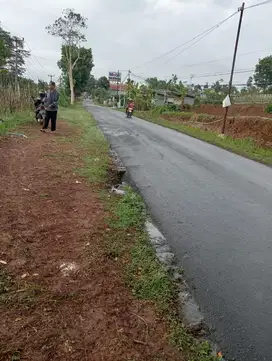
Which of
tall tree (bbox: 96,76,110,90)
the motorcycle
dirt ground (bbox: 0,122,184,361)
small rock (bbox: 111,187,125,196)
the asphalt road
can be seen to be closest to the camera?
dirt ground (bbox: 0,122,184,361)

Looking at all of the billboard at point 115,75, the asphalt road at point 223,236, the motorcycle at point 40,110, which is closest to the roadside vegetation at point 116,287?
the asphalt road at point 223,236

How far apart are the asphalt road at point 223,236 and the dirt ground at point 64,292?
0.77m

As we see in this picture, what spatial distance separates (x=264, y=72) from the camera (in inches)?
2224

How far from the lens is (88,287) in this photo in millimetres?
3029

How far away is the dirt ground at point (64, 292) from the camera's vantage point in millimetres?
2311

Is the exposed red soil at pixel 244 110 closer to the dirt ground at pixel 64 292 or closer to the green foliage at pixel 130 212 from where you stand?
the green foliage at pixel 130 212

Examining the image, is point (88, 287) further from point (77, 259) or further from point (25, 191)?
point (25, 191)

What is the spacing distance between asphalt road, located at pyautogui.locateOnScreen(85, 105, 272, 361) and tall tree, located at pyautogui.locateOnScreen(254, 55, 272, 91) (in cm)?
5247

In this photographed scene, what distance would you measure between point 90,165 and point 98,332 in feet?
18.8

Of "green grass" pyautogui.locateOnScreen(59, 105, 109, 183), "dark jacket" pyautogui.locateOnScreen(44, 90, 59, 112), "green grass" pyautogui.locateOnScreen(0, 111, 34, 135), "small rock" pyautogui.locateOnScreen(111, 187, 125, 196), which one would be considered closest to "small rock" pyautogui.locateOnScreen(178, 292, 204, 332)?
"small rock" pyautogui.locateOnScreen(111, 187, 125, 196)

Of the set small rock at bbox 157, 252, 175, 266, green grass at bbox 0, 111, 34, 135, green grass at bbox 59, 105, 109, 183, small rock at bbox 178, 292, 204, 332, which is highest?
green grass at bbox 0, 111, 34, 135

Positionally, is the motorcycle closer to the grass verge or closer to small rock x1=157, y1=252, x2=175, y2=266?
the grass verge

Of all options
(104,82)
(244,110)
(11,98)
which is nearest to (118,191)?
Answer: (11,98)

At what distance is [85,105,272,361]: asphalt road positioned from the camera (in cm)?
283
